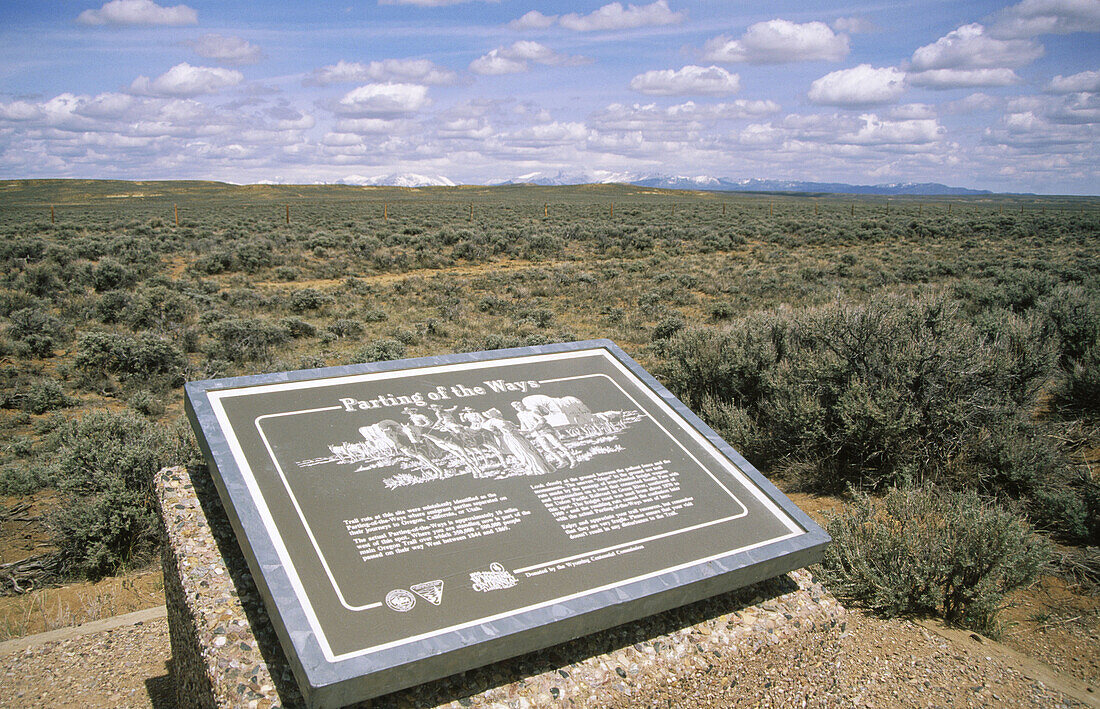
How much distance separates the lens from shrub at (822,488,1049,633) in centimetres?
377

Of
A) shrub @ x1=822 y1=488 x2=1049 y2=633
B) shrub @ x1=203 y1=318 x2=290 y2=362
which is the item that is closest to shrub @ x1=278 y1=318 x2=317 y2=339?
shrub @ x1=203 y1=318 x2=290 y2=362

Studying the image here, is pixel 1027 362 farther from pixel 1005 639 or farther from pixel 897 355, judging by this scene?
pixel 1005 639

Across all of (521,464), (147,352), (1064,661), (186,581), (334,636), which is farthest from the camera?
(147,352)

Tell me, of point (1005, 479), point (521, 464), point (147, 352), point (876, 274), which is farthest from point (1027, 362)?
point (876, 274)

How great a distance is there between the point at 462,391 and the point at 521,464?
0.64m

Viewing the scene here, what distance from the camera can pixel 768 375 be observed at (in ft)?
21.0

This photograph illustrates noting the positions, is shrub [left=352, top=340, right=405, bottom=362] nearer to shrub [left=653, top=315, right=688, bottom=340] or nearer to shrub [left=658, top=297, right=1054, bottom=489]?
shrub [left=653, top=315, right=688, bottom=340]

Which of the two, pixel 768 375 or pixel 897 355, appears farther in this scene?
pixel 768 375

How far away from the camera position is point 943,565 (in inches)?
149

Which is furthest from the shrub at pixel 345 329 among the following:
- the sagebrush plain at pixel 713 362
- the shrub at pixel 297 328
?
the shrub at pixel 297 328

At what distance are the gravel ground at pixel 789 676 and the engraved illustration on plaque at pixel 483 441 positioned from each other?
1.10m

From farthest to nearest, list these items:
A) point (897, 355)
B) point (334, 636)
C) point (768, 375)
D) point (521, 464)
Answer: point (768, 375) → point (897, 355) → point (521, 464) → point (334, 636)

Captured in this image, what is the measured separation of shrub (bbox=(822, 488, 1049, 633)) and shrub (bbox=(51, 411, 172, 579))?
4.72 meters

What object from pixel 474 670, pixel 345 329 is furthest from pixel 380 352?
pixel 474 670
